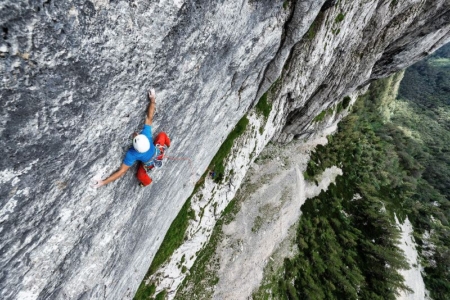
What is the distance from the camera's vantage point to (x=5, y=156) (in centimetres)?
406

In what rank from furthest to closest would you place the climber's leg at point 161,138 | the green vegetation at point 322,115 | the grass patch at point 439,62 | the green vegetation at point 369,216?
the grass patch at point 439,62 < the green vegetation at point 322,115 < the green vegetation at point 369,216 < the climber's leg at point 161,138

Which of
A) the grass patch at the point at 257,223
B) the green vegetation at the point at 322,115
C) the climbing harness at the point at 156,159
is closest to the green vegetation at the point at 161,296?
the grass patch at the point at 257,223

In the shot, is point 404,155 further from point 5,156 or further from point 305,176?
point 5,156

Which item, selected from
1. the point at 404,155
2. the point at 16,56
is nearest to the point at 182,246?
the point at 16,56

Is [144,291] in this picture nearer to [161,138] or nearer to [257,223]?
[161,138]

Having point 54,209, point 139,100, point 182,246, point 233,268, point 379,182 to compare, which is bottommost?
point 379,182

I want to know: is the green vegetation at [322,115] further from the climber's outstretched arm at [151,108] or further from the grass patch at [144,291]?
the climber's outstretched arm at [151,108]

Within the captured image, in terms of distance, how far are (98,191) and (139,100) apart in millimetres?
2997

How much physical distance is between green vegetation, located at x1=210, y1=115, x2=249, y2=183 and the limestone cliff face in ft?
16.9

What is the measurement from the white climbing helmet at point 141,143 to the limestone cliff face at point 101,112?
12.4 inches

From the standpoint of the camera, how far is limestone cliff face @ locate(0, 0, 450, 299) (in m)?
4.07

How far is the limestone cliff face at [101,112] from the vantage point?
4.07 m

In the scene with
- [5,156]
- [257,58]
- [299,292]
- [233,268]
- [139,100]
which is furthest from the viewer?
[299,292]

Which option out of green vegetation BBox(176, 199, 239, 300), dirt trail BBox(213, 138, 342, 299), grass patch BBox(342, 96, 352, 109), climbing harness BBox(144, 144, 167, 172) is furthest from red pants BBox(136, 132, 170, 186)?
grass patch BBox(342, 96, 352, 109)
